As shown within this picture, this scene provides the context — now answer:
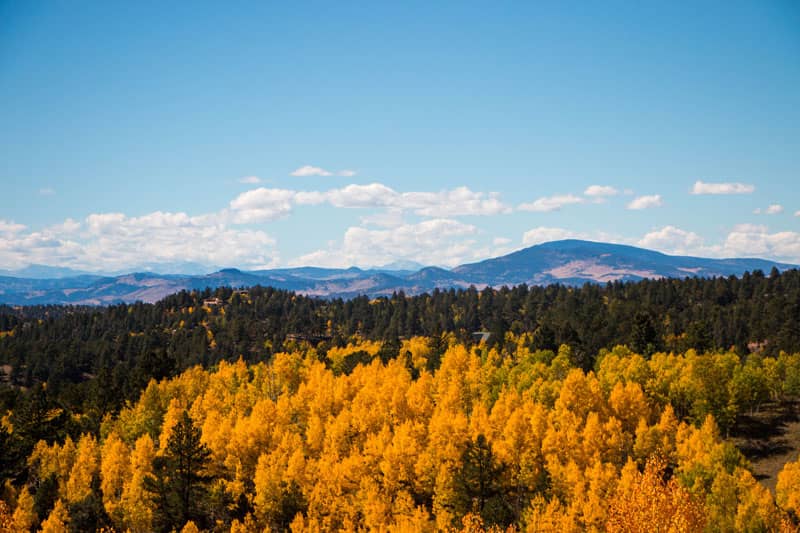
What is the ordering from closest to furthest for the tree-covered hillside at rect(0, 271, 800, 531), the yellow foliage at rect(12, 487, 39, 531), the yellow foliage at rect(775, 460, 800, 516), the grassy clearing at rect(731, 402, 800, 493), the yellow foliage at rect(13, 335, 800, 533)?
1. the yellow foliage at rect(13, 335, 800, 533)
2. the yellow foliage at rect(775, 460, 800, 516)
3. the tree-covered hillside at rect(0, 271, 800, 531)
4. the yellow foliage at rect(12, 487, 39, 531)
5. the grassy clearing at rect(731, 402, 800, 493)

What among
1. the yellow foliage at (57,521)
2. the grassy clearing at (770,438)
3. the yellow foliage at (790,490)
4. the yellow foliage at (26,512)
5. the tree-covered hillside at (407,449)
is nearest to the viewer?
the yellow foliage at (790,490)

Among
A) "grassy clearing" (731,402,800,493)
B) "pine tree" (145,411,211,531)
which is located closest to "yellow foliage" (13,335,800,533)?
"pine tree" (145,411,211,531)

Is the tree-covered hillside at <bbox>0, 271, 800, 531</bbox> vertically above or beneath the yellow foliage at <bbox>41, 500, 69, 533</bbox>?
above

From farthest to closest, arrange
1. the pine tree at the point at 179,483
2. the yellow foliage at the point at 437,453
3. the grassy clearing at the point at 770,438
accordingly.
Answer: the grassy clearing at the point at 770,438, the pine tree at the point at 179,483, the yellow foliage at the point at 437,453

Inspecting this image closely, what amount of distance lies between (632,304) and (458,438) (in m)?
121

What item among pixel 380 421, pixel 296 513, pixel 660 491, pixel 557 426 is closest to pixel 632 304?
pixel 557 426

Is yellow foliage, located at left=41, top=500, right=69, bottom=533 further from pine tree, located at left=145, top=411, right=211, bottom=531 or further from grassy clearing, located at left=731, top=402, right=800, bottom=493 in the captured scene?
grassy clearing, located at left=731, top=402, right=800, bottom=493

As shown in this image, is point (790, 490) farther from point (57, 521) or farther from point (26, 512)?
point (26, 512)

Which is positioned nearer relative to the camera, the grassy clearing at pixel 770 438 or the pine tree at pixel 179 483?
the pine tree at pixel 179 483

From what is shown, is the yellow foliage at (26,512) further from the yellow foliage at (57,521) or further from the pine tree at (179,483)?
the pine tree at (179,483)

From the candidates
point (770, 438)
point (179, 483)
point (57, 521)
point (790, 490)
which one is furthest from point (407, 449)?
point (770, 438)

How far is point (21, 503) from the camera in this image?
8056cm

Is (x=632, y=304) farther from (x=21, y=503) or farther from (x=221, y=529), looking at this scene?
(x=21, y=503)

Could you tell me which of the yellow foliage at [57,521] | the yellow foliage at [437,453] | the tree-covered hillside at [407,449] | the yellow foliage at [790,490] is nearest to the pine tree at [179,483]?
the tree-covered hillside at [407,449]
